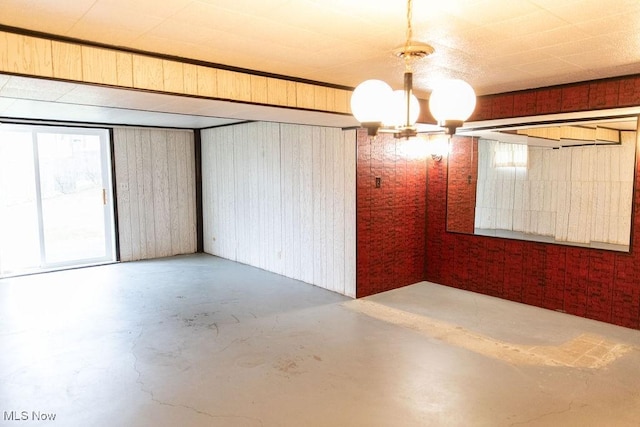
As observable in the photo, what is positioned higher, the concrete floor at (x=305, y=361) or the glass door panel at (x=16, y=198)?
the glass door panel at (x=16, y=198)

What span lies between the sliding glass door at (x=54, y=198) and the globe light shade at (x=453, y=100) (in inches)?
260

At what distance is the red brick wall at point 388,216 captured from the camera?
5188 millimetres

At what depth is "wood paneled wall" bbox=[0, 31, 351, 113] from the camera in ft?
8.25

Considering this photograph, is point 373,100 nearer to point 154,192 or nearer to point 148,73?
point 148,73

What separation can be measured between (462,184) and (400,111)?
3840 millimetres

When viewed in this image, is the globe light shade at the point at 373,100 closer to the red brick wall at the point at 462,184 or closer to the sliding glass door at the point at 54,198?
the red brick wall at the point at 462,184

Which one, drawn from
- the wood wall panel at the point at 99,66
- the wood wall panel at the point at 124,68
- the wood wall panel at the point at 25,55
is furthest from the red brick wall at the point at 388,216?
the wood wall panel at the point at 25,55

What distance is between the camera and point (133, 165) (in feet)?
24.2

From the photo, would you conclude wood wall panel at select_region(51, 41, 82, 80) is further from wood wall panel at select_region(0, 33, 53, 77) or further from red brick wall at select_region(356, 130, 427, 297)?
red brick wall at select_region(356, 130, 427, 297)

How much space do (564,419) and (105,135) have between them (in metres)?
7.27

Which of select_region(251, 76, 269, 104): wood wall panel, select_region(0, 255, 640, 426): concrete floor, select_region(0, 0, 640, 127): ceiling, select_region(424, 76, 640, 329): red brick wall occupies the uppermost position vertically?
select_region(0, 0, 640, 127): ceiling

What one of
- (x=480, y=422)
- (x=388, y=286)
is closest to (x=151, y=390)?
(x=480, y=422)

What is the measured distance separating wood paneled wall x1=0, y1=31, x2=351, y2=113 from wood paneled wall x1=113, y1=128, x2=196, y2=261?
15.3ft

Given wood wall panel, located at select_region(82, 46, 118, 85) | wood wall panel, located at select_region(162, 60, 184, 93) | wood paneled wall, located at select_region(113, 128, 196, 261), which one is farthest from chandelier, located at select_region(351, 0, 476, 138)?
wood paneled wall, located at select_region(113, 128, 196, 261)
